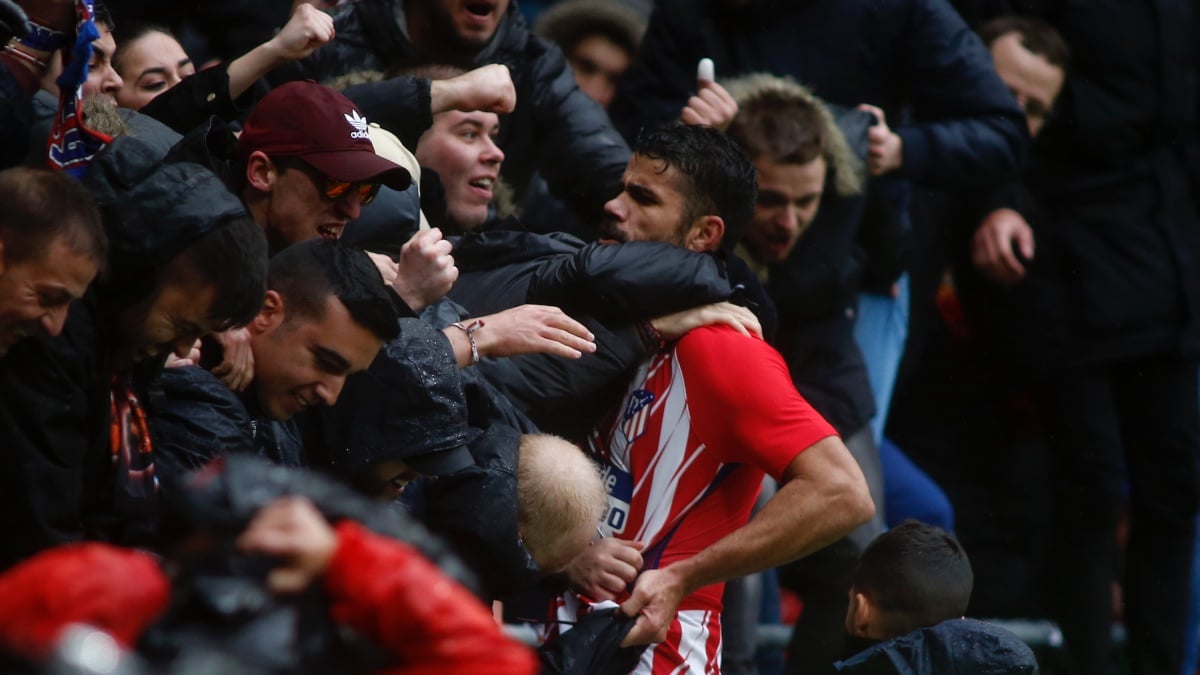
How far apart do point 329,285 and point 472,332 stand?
1.62 ft

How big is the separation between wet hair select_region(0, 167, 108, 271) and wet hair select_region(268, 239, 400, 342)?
657mm

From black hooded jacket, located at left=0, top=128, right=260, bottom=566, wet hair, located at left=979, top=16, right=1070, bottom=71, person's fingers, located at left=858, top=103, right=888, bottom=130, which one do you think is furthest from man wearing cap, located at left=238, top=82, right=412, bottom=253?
wet hair, located at left=979, top=16, right=1070, bottom=71

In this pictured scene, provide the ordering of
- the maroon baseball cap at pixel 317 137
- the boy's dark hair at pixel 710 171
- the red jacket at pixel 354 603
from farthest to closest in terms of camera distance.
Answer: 1. the boy's dark hair at pixel 710 171
2. the maroon baseball cap at pixel 317 137
3. the red jacket at pixel 354 603

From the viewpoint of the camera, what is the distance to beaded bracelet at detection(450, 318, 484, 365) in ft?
12.3

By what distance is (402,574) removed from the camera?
1.88 m

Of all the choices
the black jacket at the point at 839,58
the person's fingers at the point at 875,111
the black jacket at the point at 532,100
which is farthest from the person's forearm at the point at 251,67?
the person's fingers at the point at 875,111

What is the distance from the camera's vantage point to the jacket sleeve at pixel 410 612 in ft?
6.15

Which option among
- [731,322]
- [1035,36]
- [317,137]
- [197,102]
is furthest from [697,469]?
[1035,36]

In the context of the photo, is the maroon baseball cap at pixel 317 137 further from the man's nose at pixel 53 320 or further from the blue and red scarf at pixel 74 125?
the man's nose at pixel 53 320

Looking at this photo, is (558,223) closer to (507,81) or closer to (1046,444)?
(507,81)

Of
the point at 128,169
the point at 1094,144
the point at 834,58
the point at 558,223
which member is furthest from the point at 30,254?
the point at 1094,144

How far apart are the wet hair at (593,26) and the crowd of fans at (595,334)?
18mm

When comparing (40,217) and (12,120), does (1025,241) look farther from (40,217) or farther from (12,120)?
(40,217)

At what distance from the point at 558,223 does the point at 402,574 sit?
3.32 meters
